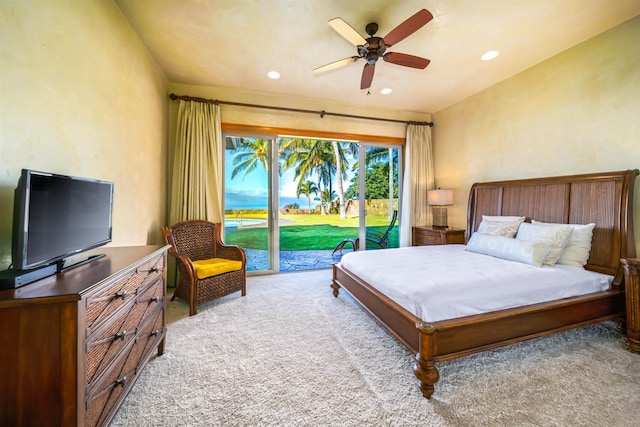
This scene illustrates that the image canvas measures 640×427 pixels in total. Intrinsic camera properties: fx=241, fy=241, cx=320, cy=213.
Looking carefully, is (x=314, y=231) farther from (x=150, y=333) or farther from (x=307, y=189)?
(x=150, y=333)

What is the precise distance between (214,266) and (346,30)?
2.77 metres

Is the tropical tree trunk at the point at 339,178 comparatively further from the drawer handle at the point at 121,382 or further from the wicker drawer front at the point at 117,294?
the drawer handle at the point at 121,382

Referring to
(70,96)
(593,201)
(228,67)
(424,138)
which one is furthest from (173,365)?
(424,138)

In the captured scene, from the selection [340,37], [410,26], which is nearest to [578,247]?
[410,26]

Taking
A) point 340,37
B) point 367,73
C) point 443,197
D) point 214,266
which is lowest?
point 214,266

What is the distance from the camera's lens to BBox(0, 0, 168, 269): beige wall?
4.03 ft

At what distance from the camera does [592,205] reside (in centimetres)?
247

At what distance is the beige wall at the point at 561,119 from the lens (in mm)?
2324

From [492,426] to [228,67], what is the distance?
4.09 m

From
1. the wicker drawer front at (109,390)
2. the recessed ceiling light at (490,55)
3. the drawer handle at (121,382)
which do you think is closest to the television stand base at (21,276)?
the wicker drawer front at (109,390)

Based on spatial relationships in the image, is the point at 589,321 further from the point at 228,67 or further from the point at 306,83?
the point at 228,67

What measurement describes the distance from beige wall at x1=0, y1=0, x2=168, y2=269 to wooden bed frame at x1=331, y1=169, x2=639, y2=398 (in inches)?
91.5

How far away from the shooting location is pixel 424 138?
460 cm

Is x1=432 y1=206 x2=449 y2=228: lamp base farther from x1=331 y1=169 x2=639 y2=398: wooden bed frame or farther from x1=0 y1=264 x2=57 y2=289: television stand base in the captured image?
x1=0 y1=264 x2=57 y2=289: television stand base
